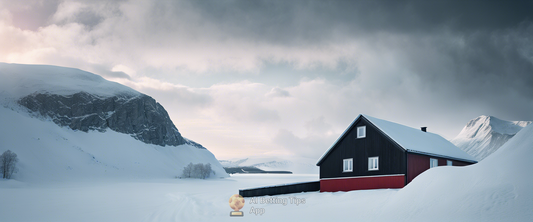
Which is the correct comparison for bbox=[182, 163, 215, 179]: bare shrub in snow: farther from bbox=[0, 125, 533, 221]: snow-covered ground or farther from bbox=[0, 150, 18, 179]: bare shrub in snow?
bbox=[0, 125, 533, 221]: snow-covered ground

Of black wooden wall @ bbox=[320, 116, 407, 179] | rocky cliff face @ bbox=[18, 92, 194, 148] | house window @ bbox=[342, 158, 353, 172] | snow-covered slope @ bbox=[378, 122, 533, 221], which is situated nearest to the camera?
snow-covered slope @ bbox=[378, 122, 533, 221]

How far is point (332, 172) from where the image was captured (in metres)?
32.3

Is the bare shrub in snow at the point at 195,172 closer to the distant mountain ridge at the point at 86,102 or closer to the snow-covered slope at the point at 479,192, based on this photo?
the distant mountain ridge at the point at 86,102

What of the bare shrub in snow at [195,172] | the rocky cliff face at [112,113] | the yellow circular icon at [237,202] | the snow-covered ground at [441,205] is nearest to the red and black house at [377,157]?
the snow-covered ground at [441,205]

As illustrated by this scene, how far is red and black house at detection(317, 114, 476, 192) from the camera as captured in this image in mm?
27734

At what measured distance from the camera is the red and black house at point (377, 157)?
27734 mm

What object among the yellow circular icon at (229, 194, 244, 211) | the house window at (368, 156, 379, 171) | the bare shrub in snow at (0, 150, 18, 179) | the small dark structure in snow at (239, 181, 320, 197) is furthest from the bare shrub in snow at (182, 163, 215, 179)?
the yellow circular icon at (229, 194, 244, 211)

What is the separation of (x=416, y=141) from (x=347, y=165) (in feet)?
22.1

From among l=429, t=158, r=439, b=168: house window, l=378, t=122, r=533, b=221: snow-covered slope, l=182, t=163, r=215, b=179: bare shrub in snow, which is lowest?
l=182, t=163, r=215, b=179: bare shrub in snow

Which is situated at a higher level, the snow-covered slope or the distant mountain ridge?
the distant mountain ridge

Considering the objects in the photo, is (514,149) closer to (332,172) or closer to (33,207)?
(332,172)

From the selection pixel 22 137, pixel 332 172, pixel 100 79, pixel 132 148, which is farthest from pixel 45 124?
pixel 332 172

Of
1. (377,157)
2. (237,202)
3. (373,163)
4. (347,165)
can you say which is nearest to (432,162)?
(377,157)

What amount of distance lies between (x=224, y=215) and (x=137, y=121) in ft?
314
